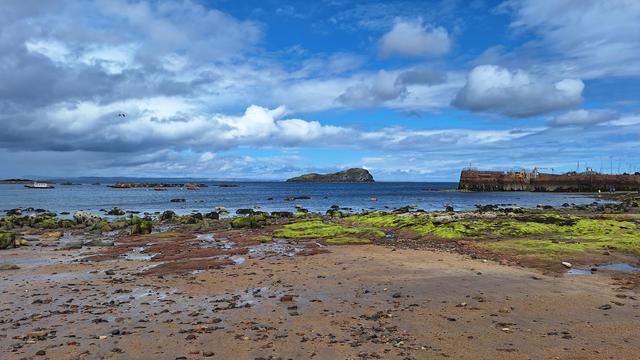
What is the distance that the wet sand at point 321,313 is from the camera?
11047 mm

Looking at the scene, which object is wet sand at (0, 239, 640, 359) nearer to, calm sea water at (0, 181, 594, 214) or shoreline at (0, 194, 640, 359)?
shoreline at (0, 194, 640, 359)

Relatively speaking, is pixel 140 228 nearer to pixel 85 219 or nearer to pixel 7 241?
pixel 7 241

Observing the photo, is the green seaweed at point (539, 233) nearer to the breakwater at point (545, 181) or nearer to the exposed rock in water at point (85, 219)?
the exposed rock in water at point (85, 219)

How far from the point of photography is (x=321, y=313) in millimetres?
14070

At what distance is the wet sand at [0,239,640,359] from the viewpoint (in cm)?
1105

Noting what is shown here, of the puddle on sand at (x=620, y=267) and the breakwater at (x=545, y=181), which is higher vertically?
the breakwater at (x=545, y=181)

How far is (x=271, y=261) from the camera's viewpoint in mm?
23859

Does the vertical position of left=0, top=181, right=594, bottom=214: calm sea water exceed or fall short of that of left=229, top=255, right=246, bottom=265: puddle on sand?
it exceeds it

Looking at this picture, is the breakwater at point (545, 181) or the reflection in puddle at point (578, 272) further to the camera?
the breakwater at point (545, 181)

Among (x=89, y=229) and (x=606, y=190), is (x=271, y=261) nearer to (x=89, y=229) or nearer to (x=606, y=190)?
(x=89, y=229)

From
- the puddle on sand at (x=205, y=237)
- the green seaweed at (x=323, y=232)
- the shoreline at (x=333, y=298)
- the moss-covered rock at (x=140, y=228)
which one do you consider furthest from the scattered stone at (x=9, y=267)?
the green seaweed at (x=323, y=232)

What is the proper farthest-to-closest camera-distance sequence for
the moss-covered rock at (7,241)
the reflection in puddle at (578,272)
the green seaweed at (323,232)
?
the green seaweed at (323,232)
the moss-covered rock at (7,241)
the reflection in puddle at (578,272)

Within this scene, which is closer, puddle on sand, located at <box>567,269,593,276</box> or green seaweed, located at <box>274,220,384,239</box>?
puddle on sand, located at <box>567,269,593,276</box>

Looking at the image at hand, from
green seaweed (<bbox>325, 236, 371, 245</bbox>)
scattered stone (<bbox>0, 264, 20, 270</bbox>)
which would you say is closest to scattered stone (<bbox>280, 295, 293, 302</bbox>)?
green seaweed (<bbox>325, 236, 371, 245</bbox>)
